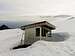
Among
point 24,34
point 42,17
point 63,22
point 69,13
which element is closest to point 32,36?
point 24,34

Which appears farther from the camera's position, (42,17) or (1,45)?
(42,17)

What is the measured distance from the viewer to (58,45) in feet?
5.70

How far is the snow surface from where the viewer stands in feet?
4.87

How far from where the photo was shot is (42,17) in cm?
213

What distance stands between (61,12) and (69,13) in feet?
0.35

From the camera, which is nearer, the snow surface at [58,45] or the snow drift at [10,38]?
the snow surface at [58,45]

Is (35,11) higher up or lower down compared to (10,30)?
higher up

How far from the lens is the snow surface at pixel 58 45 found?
1485 millimetres

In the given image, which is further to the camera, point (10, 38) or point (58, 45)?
point (10, 38)

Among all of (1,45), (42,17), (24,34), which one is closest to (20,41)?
(24,34)

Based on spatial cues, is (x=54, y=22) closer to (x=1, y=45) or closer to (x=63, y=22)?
(x=63, y=22)

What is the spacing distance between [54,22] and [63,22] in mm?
122

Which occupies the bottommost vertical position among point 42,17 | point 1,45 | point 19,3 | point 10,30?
point 1,45

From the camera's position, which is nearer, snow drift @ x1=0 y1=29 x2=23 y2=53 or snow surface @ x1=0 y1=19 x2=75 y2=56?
snow surface @ x1=0 y1=19 x2=75 y2=56
